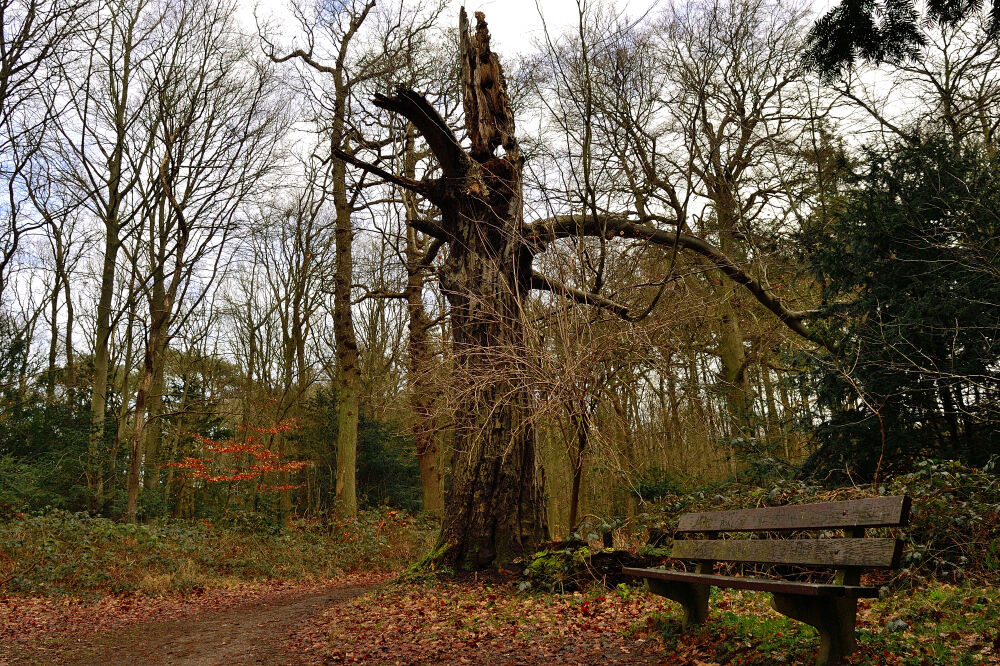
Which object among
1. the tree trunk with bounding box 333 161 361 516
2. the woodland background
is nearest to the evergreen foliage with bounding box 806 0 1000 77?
the woodland background

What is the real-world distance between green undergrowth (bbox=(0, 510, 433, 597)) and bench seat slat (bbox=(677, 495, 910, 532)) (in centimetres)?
785

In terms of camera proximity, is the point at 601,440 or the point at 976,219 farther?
the point at 976,219

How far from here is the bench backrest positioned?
118 inches

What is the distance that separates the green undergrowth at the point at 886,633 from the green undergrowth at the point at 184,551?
7.73m

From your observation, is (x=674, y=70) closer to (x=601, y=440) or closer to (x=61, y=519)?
(x=601, y=440)

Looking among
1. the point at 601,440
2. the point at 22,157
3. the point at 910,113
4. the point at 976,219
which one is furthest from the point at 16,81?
the point at 910,113

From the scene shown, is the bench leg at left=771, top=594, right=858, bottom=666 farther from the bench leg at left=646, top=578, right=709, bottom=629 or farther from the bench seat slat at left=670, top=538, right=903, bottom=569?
the bench leg at left=646, top=578, right=709, bottom=629

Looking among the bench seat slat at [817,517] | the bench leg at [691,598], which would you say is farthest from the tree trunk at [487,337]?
the bench leg at [691,598]

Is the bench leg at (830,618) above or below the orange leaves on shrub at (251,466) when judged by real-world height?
below

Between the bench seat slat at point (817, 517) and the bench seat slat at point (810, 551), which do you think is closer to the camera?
the bench seat slat at point (810, 551)

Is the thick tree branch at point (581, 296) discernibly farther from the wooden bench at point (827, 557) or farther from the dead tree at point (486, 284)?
the wooden bench at point (827, 557)

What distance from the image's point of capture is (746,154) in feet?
42.5

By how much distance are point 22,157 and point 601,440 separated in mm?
11522

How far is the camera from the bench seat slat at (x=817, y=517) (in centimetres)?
308
